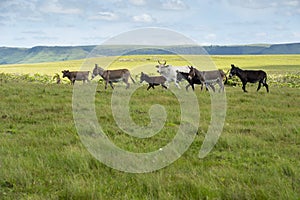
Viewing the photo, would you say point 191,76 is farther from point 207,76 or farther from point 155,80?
point 155,80

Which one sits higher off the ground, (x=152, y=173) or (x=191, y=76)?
(x=191, y=76)

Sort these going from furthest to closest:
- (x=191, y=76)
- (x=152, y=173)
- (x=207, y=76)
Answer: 1. (x=207, y=76)
2. (x=191, y=76)
3. (x=152, y=173)

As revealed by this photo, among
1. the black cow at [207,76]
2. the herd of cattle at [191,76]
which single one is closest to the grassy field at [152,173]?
the black cow at [207,76]

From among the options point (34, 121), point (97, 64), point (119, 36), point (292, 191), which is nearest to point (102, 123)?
point (34, 121)

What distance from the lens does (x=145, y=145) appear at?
874 centimetres

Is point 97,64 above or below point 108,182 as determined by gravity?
above

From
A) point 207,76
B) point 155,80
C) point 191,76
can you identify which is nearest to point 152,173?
point 191,76

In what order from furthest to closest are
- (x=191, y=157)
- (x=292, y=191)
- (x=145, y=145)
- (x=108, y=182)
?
(x=145, y=145) < (x=191, y=157) < (x=108, y=182) < (x=292, y=191)

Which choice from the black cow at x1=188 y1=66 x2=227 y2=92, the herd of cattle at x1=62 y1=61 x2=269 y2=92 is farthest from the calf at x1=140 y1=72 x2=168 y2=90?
the black cow at x1=188 y1=66 x2=227 y2=92

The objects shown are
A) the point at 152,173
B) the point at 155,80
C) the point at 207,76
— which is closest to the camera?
the point at 152,173

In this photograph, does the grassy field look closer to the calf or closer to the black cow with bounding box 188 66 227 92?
the black cow with bounding box 188 66 227 92

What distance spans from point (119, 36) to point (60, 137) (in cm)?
471

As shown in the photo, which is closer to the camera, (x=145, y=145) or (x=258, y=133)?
(x=145, y=145)

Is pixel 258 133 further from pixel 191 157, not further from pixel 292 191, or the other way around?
pixel 292 191
